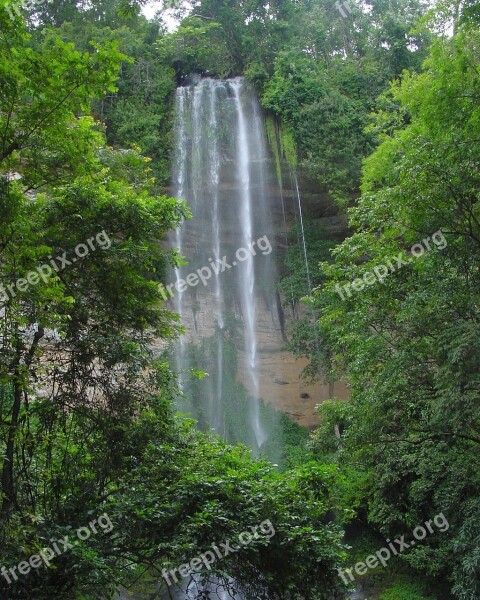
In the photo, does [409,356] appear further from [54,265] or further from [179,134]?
[179,134]

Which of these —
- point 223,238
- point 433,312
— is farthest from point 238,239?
point 433,312

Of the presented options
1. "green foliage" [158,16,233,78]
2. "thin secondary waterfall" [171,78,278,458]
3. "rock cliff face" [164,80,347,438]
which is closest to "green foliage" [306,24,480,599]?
"thin secondary waterfall" [171,78,278,458]

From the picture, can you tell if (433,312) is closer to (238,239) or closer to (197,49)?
(238,239)

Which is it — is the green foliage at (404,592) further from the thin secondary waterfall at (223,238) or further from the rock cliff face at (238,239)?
the rock cliff face at (238,239)

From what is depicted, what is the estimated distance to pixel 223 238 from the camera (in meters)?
23.2

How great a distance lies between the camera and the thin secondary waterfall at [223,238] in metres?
21.7

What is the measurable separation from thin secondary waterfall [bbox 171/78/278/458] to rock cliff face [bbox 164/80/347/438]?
38mm

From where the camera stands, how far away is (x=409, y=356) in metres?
9.30

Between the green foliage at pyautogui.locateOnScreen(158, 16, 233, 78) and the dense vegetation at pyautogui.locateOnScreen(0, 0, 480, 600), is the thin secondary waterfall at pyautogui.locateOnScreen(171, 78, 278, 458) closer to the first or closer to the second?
the green foliage at pyautogui.locateOnScreen(158, 16, 233, 78)

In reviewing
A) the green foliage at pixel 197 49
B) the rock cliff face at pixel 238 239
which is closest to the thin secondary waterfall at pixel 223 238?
the rock cliff face at pixel 238 239

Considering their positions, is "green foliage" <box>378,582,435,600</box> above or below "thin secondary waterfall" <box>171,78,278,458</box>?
below

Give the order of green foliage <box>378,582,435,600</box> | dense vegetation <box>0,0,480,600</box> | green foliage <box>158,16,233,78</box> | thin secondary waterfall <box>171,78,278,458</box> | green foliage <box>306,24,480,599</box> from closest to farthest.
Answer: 1. dense vegetation <box>0,0,480,600</box>
2. green foliage <box>306,24,480,599</box>
3. green foliage <box>378,582,435,600</box>
4. thin secondary waterfall <box>171,78,278,458</box>
5. green foliage <box>158,16,233,78</box>

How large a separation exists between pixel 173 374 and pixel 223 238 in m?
15.8

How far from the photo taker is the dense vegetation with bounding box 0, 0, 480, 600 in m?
6.25
